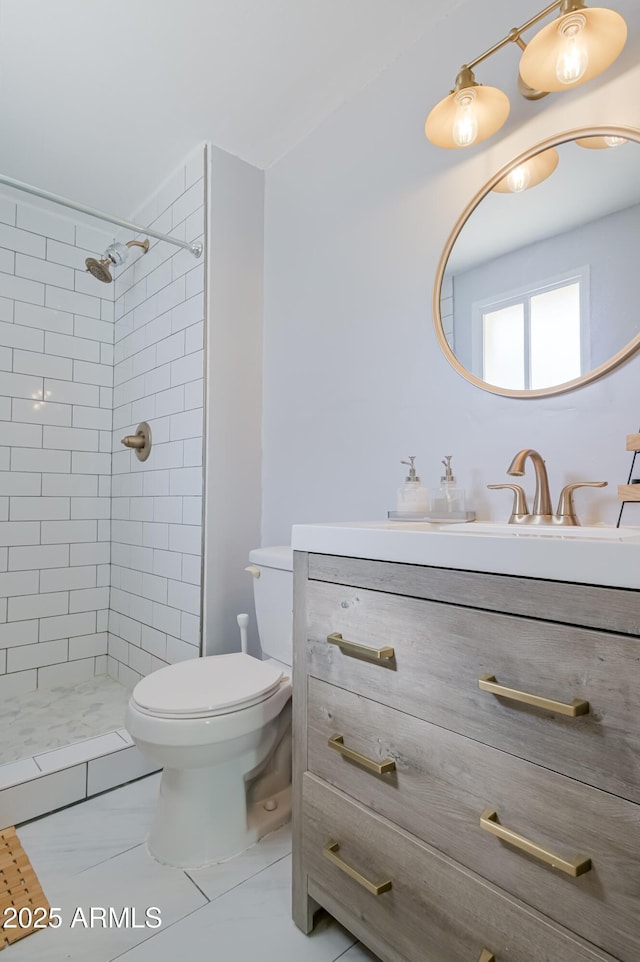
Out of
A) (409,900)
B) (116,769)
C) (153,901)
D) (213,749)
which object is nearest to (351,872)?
(409,900)

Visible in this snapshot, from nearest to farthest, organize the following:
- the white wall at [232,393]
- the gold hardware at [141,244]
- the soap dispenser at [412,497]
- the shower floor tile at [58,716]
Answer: the soap dispenser at [412,497] < the shower floor tile at [58,716] < the white wall at [232,393] < the gold hardware at [141,244]

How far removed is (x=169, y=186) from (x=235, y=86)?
0.66 metres

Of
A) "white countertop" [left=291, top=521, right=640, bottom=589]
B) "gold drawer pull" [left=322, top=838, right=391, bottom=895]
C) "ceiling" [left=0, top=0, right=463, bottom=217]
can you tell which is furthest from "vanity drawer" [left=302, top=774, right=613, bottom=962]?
"ceiling" [left=0, top=0, right=463, bottom=217]

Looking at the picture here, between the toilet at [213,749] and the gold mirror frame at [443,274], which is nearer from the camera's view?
the gold mirror frame at [443,274]

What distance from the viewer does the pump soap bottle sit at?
1394mm

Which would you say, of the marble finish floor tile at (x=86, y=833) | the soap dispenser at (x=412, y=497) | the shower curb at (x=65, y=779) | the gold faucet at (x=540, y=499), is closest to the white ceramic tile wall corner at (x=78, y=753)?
the shower curb at (x=65, y=779)

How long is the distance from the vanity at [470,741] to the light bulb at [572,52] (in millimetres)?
988

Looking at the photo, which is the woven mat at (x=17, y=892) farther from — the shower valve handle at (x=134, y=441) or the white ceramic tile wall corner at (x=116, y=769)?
the shower valve handle at (x=134, y=441)

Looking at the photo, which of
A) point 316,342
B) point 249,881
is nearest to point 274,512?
point 316,342

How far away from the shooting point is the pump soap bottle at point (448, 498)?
1.39 metres

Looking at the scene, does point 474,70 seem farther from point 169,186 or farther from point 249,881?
point 249,881

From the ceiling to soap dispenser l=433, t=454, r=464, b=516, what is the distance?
1.37 metres

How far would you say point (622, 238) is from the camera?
3.82 ft

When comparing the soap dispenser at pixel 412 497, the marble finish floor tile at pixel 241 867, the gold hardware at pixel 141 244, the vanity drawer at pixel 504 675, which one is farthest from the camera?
the gold hardware at pixel 141 244
